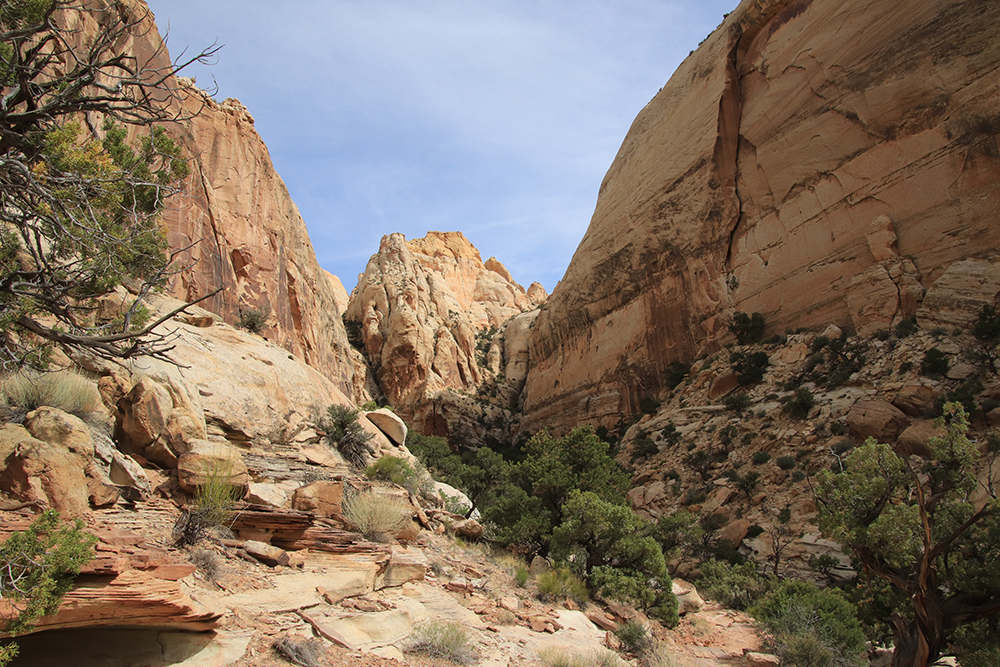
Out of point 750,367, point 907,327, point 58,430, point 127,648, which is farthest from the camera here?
point 750,367

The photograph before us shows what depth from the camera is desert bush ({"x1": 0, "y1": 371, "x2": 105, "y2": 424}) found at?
6.59 m

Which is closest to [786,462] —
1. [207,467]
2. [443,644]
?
[443,644]

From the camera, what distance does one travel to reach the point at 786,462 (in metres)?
19.5

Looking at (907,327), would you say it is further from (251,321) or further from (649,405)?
(251,321)

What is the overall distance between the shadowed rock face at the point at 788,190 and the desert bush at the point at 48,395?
2495 cm

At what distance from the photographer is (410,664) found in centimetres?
550

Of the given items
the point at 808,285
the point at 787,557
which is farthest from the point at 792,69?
the point at 787,557

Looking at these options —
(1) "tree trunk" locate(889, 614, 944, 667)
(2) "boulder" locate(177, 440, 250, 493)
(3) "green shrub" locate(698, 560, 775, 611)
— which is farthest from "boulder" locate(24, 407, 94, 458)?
(3) "green shrub" locate(698, 560, 775, 611)

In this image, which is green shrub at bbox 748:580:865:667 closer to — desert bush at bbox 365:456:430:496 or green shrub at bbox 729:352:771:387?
desert bush at bbox 365:456:430:496

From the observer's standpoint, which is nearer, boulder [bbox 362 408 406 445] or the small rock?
the small rock

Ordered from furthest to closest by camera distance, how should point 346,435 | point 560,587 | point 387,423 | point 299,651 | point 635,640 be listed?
point 387,423 → point 346,435 → point 560,587 → point 635,640 → point 299,651

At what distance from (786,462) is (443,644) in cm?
1738

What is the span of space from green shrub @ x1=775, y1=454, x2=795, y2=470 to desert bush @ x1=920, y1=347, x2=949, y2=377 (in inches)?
201

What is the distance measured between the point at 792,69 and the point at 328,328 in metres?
27.0
